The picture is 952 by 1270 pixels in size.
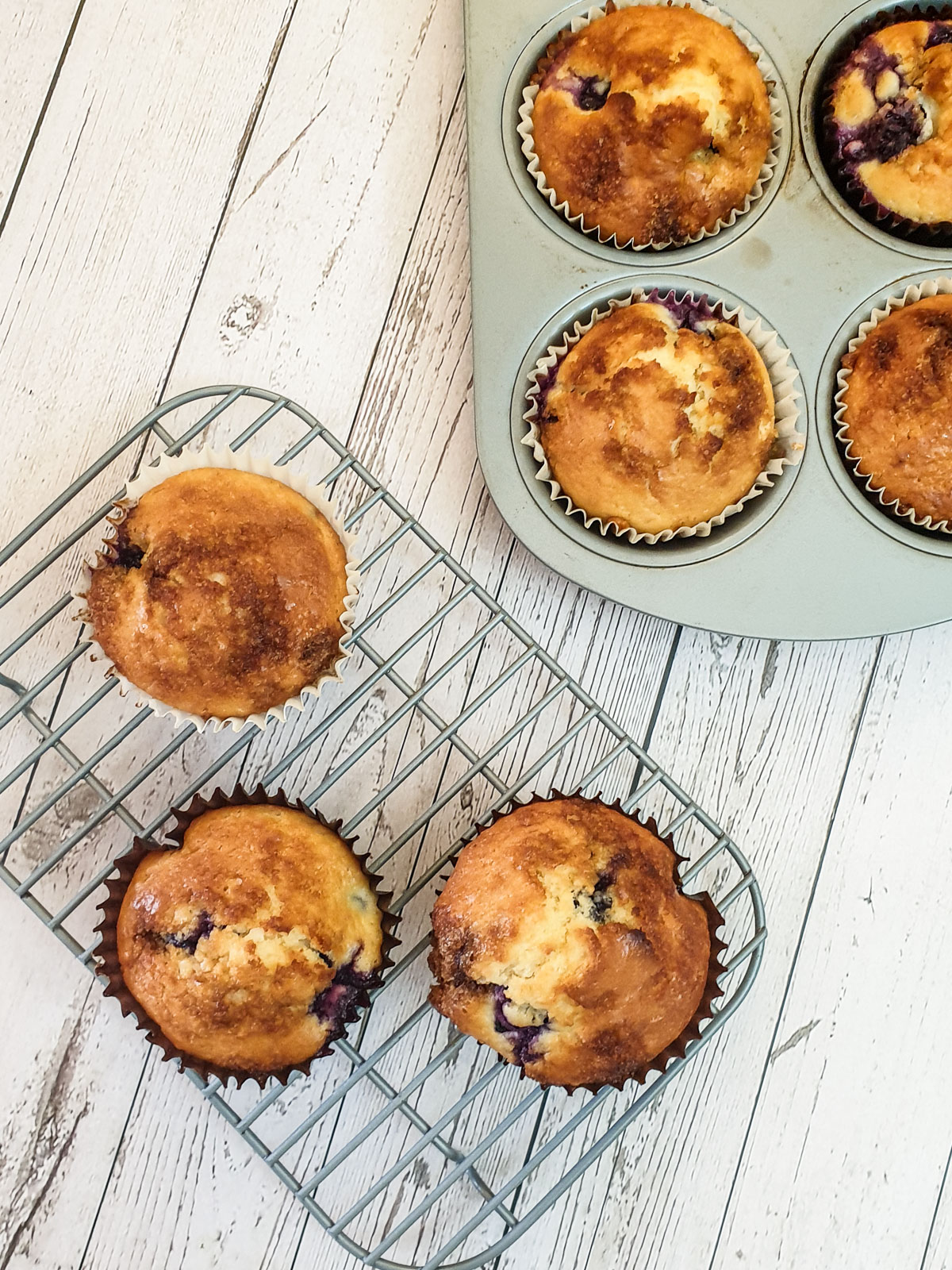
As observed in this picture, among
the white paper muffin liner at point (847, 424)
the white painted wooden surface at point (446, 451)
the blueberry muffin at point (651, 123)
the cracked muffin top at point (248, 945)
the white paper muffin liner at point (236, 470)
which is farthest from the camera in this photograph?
the white painted wooden surface at point (446, 451)

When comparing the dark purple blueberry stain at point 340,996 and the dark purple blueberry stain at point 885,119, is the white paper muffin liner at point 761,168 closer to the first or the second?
the dark purple blueberry stain at point 885,119

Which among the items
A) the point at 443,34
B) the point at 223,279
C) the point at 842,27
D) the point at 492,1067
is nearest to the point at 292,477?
the point at 223,279

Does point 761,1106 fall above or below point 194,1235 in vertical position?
above

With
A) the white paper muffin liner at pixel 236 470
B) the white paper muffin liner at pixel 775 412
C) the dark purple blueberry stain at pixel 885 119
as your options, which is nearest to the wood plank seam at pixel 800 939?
the white paper muffin liner at pixel 775 412

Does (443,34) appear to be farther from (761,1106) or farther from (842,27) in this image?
(761,1106)

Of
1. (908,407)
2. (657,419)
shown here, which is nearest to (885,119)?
(908,407)

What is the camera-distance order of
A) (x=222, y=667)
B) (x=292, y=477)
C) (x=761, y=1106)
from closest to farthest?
1. (x=222, y=667)
2. (x=292, y=477)
3. (x=761, y=1106)
